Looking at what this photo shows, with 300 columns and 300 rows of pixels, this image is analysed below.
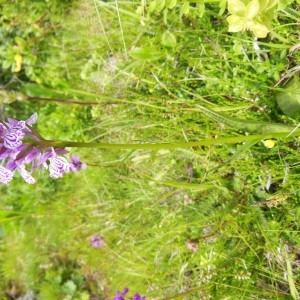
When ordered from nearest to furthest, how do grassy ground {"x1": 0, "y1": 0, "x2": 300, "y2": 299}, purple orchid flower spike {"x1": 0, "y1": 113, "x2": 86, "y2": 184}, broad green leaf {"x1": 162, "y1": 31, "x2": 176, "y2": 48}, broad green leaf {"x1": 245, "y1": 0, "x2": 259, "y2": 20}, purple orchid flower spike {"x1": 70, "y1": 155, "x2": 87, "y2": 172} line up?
purple orchid flower spike {"x1": 0, "y1": 113, "x2": 86, "y2": 184} < broad green leaf {"x1": 245, "y1": 0, "x2": 259, "y2": 20} < grassy ground {"x1": 0, "y1": 0, "x2": 300, "y2": 299} < broad green leaf {"x1": 162, "y1": 31, "x2": 176, "y2": 48} < purple orchid flower spike {"x1": 70, "y1": 155, "x2": 87, "y2": 172}

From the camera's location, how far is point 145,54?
5.62 ft

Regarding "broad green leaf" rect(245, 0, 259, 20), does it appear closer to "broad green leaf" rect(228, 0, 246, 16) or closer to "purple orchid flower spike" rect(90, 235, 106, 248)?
"broad green leaf" rect(228, 0, 246, 16)

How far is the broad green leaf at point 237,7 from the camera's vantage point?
1169mm

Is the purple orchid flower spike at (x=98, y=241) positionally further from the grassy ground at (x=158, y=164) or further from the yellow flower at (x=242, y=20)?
the yellow flower at (x=242, y=20)

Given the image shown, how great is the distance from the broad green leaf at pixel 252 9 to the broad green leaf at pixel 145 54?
60 cm

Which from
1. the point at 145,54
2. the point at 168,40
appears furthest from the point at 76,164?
the point at 168,40

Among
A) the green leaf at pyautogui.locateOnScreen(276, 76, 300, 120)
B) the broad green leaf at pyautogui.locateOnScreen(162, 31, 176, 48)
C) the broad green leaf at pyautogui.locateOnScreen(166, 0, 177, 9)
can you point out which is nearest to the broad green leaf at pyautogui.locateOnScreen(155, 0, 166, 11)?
the broad green leaf at pyautogui.locateOnScreen(166, 0, 177, 9)

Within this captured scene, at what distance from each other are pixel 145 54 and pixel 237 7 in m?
0.58

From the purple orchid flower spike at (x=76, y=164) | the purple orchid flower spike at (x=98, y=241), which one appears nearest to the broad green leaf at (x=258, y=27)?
the purple orchid flower spike at (x=76, y=164)

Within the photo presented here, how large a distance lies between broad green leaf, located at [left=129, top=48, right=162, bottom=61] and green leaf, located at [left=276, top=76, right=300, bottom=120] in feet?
1.54

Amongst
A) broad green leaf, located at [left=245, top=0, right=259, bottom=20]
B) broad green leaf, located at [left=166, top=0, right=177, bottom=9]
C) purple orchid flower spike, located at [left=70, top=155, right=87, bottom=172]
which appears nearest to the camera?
broad green leaf, located at [left=245, top=0, right=259, bottom=20]

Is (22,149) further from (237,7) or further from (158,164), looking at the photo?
(158,164)

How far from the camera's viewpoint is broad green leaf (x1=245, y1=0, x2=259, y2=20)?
1114mm

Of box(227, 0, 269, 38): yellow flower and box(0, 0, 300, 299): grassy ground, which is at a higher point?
box(227, 0, 269, 38): yellow flower
